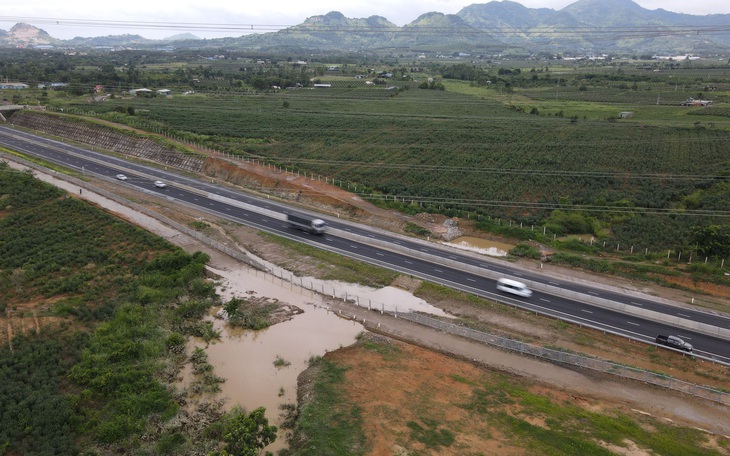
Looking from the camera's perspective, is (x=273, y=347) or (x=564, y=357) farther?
(x=273, y=347)

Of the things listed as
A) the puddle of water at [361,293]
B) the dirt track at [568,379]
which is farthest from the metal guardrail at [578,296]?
the dirt track at [568,379]

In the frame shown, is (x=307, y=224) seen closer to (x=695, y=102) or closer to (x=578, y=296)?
(x=578, y=296)

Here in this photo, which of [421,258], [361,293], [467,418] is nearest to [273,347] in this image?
[361,293]

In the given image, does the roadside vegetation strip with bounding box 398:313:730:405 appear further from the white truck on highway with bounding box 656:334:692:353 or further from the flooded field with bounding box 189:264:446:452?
the white truck on highway with bounding box 656:334:692:353

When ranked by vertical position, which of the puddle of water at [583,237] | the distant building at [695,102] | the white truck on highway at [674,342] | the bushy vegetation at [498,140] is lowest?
the white truck on highway at [674,342]

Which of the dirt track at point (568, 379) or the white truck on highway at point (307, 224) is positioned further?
the white truck on highway at point (307, 224)

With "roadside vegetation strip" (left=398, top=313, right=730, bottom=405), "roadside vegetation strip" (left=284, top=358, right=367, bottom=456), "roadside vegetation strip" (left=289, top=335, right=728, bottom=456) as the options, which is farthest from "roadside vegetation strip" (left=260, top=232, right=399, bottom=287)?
"roadside vegetation strip" (left=284, top=358, right=367, bottom=456)

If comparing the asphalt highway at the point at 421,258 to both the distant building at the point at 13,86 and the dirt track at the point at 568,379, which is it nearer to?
the dirt track at the point at 568,379

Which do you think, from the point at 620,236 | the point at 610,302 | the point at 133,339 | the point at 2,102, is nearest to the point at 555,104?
the point at 620,236

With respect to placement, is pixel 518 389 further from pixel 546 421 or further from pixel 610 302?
pixel 610 302
